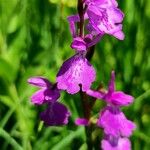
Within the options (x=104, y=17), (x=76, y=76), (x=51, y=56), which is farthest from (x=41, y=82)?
(x=51, y=56)

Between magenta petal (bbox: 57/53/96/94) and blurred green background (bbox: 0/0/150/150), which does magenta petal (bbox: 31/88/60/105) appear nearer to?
magenta petal (bbox: 57/53/96/94)

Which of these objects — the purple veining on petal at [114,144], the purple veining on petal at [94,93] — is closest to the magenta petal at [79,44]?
the purple veining on petal at [94,93]

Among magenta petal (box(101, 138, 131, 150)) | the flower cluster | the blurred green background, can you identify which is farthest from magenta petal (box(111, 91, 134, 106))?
the blurred green background

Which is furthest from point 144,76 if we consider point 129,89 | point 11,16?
point 11,16

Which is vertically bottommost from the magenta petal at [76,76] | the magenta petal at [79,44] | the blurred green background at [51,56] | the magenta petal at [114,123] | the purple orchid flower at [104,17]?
the blurred green background at [51,56]

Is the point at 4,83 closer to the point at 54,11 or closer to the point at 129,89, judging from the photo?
the point at 54,11

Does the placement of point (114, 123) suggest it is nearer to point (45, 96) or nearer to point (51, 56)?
point (45, 96)

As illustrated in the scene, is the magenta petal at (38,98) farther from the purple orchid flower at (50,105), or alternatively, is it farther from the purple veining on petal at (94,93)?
the purple veining on petal at (94,93)
